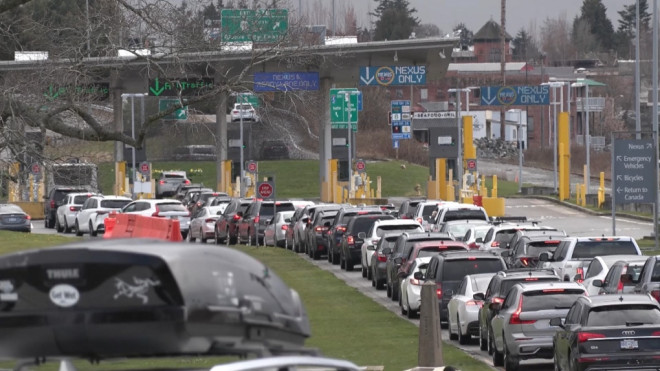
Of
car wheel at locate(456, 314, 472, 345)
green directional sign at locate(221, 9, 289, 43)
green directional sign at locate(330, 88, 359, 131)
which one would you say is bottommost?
car wheel at locate(456, 314, 472, 345)

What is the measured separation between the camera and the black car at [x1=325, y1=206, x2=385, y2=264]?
43.5m

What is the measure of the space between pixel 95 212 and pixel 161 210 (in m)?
3.76

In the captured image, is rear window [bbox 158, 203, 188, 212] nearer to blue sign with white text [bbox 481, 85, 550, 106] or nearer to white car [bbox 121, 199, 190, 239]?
white car [bbox 121, 199, 190, 239]

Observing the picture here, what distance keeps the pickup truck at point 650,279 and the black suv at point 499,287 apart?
141 cm

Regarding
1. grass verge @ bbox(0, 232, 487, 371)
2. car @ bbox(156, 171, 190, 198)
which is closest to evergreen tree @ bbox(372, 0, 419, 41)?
car @ bbox(156, 171, 190, 198)

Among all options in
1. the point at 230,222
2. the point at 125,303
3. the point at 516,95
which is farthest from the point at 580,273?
the point at 516,95

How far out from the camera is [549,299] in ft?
70.4

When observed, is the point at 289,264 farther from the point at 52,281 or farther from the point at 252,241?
the point at 52,281

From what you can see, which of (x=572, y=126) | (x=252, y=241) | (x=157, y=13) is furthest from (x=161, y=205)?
(x=572, y=126)

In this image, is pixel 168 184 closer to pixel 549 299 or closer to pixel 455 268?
pixel 455 268

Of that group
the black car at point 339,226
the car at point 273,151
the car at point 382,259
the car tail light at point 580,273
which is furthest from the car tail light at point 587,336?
the car at point 273,151

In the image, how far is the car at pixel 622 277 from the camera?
81.6ft

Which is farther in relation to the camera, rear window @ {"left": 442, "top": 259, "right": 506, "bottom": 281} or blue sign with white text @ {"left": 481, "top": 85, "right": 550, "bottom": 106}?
blue sign with white text @ {"left": 481, "top": 85, "right": 550, "bottom": 106}

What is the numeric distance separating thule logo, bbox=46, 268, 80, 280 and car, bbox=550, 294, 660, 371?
12539 mm
